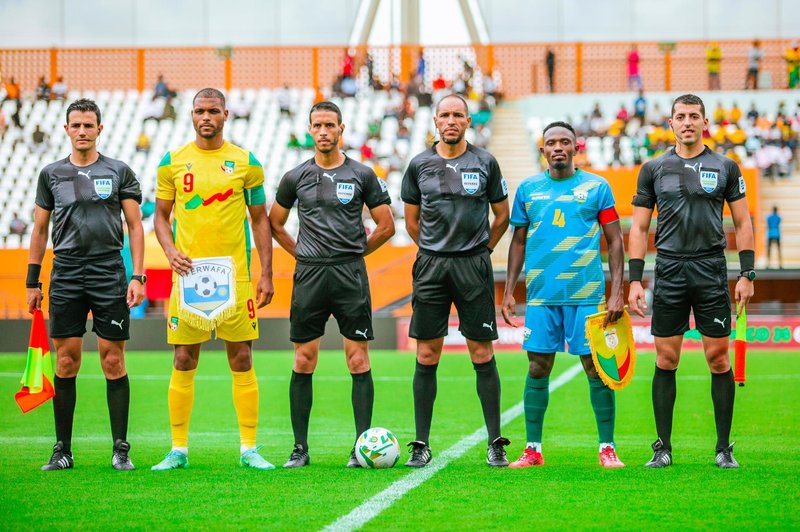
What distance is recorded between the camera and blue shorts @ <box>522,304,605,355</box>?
7.07m

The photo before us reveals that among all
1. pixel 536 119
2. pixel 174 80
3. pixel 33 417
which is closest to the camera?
pixel 33 417

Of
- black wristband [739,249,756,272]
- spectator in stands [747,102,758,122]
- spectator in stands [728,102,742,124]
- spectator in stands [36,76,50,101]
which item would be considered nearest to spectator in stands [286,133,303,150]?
spectator in stands [36,76,50,101]

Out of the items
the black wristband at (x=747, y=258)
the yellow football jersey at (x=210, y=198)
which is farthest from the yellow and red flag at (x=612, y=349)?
the yellow football jersey at (x=210, y=198)

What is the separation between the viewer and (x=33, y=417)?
1041cm

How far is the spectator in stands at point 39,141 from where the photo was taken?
98.0ft

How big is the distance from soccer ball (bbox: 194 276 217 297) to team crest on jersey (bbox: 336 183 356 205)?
0.97 m

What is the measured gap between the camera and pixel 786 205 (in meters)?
26.9

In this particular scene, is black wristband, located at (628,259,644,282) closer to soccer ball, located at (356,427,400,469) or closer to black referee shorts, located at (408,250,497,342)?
black referee shorts, located at (408,250,497,342)

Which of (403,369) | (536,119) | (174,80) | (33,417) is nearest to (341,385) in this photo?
(403,369)

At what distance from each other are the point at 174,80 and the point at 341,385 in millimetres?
20772

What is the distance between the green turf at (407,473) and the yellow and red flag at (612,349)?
1.83 feet

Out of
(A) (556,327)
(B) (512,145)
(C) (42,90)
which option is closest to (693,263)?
(A) (556,327)

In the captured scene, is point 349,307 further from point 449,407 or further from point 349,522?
point 449,407

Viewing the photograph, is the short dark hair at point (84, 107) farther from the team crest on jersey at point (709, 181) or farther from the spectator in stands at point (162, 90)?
the spectator in stands at point (162, 90)
